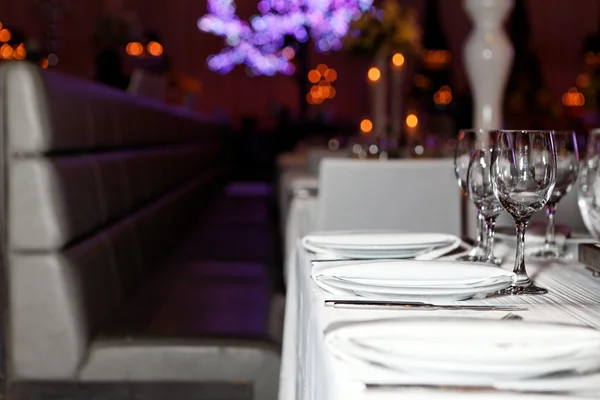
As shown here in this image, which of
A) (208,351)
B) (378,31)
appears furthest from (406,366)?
(378,31)

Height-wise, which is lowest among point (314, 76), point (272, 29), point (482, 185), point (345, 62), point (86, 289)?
point (86, 289)

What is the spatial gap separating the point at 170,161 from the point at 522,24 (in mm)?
10822

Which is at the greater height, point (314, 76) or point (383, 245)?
point (314, 76)

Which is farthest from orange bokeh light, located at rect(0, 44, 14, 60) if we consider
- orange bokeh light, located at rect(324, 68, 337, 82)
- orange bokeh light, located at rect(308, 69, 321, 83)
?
orange bokeh light, located at rect(324, 68, 337, 82)

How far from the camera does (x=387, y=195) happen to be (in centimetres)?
214

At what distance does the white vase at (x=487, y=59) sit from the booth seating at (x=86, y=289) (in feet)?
2.93

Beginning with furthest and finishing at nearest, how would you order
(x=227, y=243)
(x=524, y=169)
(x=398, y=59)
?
1. (x=398, y=59)
2. (x=227, y=243)
3. (x=524, y=169)

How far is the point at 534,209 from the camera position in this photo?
3.22 feet

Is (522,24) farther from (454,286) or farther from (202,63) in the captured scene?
(454,286)

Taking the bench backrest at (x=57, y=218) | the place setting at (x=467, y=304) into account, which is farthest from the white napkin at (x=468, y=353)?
the bench backrest at (x=57, y=218)

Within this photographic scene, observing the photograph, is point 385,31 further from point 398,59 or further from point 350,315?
point 350,315

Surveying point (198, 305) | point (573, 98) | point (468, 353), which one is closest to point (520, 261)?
point (468, 353)

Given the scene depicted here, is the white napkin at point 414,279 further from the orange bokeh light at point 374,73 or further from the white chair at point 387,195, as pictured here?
the orange bokeh light at point 374,73

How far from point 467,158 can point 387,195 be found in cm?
94
